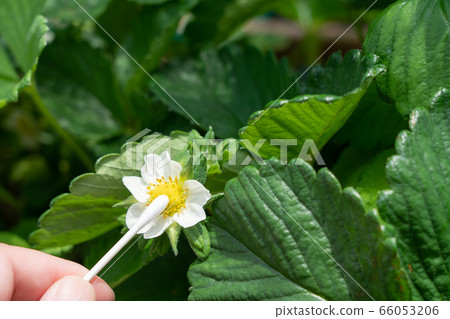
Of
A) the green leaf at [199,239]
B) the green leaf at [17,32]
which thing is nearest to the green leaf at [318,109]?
the green leaf at [199,239]

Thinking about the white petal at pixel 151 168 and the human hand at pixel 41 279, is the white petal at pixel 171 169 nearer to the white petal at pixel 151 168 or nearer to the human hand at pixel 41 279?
the white petal at pixel 151 168

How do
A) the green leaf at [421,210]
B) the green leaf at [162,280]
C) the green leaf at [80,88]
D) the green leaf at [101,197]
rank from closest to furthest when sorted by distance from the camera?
the green leaf at [421,210]
the green leaf at [101,197]
the green leaf at [162,280]
the green leaf at [80,88]

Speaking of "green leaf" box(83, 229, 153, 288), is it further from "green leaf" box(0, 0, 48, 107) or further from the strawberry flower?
"green leaf" box(0, 0, 48, 107)

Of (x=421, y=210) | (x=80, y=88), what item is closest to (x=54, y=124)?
(x=80, y=88)

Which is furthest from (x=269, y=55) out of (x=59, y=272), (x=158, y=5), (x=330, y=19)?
(x=330, y=19)

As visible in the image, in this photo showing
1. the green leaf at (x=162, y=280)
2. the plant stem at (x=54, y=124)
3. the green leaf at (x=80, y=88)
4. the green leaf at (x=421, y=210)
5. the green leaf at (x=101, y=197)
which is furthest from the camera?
the green leaf at (x=80, y=88)

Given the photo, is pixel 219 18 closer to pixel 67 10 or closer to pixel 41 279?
pixel 67 10

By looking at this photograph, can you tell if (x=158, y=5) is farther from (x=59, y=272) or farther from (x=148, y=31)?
(x=59, y=272)
